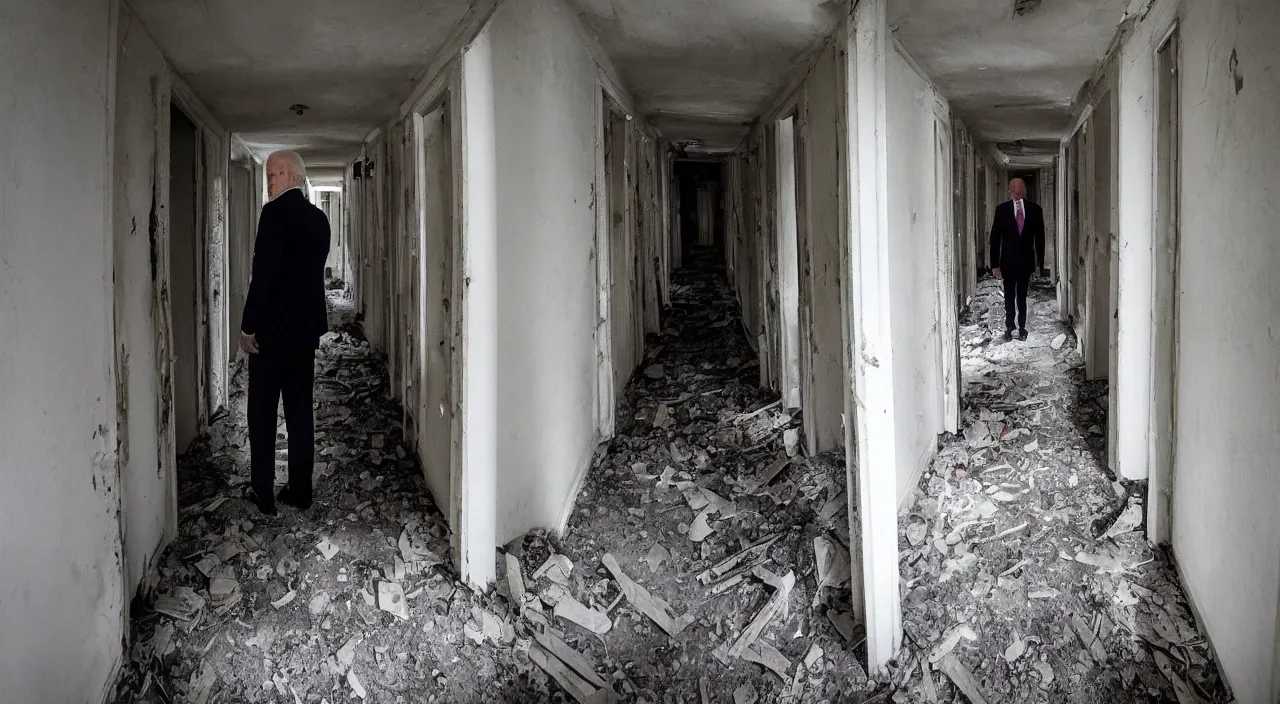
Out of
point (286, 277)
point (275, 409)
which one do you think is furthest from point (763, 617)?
point (286, 277)

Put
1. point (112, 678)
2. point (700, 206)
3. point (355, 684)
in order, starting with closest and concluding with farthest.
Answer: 1. point (112, 678)
2. point (355, 684)
3. point (700, 206)

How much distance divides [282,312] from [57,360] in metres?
1.22

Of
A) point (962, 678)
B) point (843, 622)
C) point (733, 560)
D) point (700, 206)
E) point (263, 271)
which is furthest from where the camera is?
point (700, 206)

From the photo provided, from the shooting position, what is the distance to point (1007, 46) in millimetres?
4281

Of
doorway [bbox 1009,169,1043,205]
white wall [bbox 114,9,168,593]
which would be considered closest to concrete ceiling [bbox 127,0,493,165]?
white wall [bbox 114,9,168,593]

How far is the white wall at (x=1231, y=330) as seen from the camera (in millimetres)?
2229

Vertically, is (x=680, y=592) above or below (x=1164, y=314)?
below

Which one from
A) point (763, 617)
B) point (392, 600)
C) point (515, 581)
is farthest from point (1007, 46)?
point (392, 600)

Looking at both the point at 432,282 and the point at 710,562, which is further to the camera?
the point at 432,282

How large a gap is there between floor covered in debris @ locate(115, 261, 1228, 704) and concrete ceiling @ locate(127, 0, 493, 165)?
2.13 metres

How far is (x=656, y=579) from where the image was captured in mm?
3598

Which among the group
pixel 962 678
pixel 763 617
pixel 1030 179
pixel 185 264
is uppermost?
pixel 1030 179

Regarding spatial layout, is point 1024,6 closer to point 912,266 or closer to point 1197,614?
point 912,266

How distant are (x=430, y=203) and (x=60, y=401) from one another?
7.44ft
